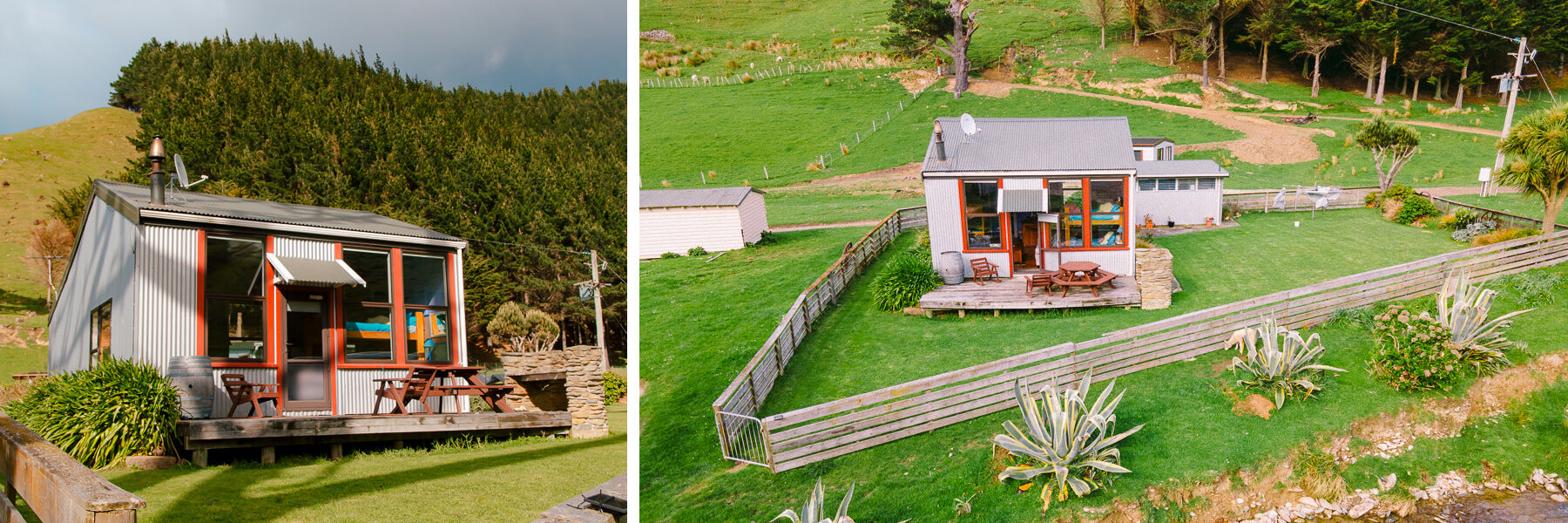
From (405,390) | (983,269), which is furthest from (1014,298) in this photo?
(405,390)

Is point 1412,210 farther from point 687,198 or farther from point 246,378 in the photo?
point 246,378

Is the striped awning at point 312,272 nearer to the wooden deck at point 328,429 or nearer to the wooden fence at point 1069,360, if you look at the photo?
the wooden deck at point 328,429

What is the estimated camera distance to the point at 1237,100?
29.4 ft

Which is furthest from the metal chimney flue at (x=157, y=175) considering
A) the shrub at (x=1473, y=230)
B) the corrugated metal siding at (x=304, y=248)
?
the shrub at (x=1473, y=230)

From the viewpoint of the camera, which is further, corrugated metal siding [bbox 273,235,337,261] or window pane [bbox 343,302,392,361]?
window pane [bbox 343,302,392,361]

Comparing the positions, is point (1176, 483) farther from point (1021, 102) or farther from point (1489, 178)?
point (1489, 178)

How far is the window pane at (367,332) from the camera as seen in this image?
9117 millimetres

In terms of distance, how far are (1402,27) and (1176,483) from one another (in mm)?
6042

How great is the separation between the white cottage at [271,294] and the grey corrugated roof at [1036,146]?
616cm

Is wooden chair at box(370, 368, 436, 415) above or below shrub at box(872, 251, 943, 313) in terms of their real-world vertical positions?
below

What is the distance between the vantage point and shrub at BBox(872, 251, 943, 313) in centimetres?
749

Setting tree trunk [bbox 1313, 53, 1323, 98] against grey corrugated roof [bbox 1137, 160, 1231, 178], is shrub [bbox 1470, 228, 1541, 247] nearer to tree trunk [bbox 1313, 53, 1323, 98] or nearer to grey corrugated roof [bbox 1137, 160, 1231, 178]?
tree trunk [bbox 1313, 53, 1323, 98]

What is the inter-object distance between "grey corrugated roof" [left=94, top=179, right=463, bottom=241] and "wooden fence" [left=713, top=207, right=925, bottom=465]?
4.87 m

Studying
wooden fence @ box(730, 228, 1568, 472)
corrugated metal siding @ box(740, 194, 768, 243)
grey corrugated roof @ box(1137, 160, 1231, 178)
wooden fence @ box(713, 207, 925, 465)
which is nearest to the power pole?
wooden fence @ box(730, 228, 1568, 472)
